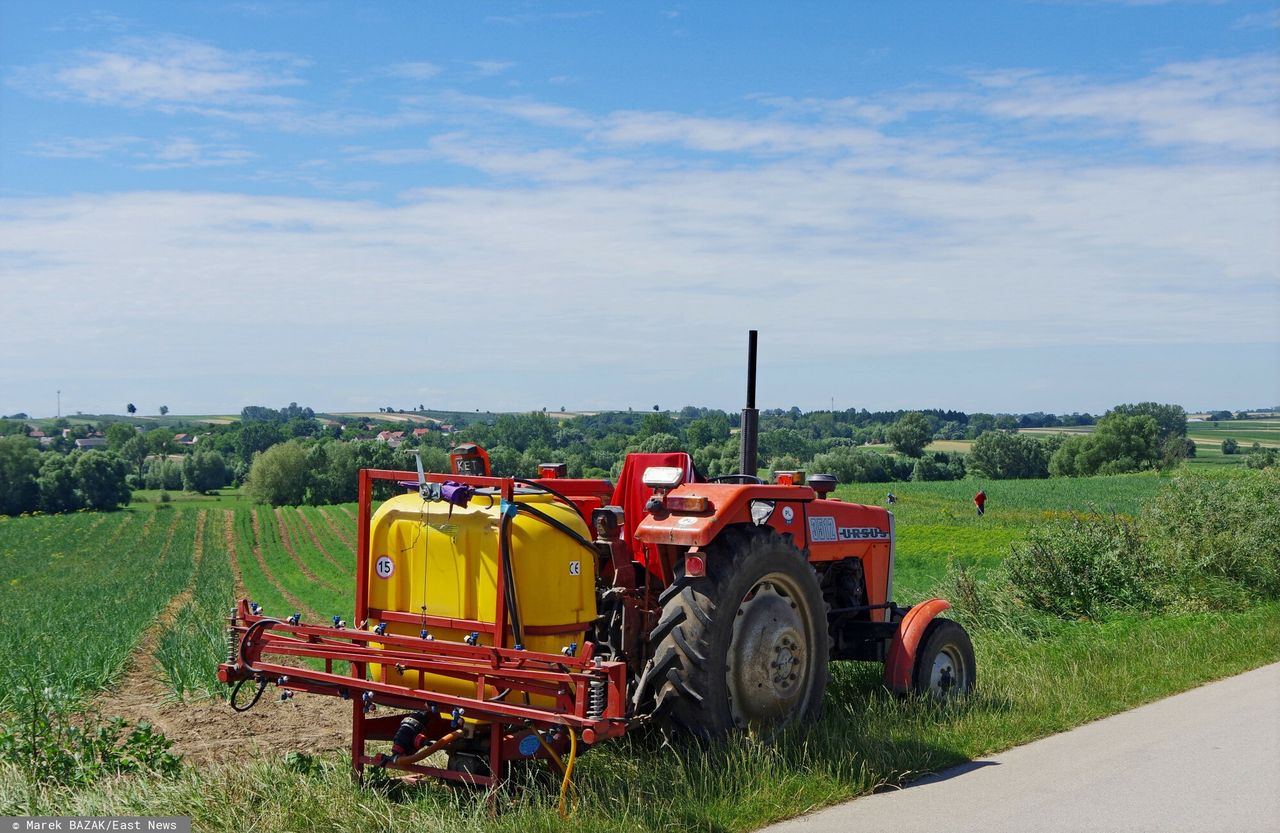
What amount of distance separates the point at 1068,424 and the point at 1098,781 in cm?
14068

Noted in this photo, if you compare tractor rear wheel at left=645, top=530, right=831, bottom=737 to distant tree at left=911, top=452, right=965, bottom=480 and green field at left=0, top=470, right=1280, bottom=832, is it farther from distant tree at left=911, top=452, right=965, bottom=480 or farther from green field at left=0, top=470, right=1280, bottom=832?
distant tree at left=911, top=452, right=965, bottom=480

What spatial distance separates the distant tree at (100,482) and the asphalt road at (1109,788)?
293 ft

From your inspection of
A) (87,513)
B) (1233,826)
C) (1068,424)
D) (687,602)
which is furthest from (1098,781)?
(1068,424)

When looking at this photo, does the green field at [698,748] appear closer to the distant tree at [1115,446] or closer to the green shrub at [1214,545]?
the green shrub at [1214,545]

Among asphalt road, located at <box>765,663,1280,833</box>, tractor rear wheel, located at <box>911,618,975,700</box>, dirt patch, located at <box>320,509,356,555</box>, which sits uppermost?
tractor rear wheel, located at <box>911,618,975,700</box>

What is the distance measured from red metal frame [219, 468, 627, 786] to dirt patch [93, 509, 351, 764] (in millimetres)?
1120

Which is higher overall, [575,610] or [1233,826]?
[575,610]

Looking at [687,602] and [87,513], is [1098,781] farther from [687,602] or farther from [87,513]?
[87,513]

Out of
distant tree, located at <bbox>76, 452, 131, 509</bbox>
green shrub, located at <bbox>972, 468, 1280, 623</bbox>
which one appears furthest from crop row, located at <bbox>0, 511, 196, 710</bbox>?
green shrub, located at <bbox>972, 468, 1280, 623</bbox>

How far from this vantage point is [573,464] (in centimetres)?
1534

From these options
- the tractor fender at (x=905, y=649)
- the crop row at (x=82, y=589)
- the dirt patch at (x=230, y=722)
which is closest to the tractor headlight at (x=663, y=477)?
the tractor fender at (x=905, y=649)

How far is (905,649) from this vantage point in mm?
7621

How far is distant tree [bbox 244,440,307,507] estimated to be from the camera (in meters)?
75.9

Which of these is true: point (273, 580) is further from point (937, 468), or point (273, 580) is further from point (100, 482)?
point (100, 482)
